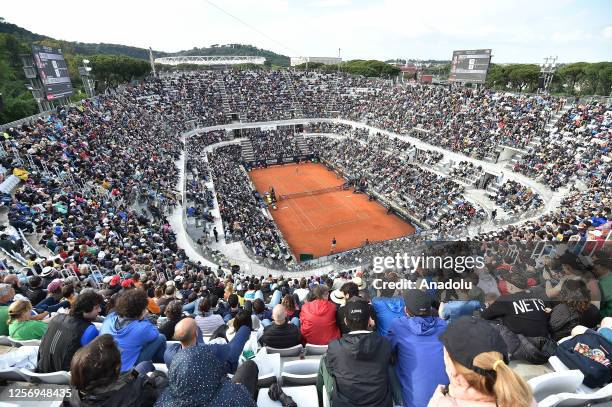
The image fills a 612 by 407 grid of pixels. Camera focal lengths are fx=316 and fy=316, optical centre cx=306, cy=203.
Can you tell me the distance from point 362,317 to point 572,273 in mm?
4254

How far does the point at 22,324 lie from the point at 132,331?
2.02m

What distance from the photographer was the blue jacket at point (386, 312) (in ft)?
15.3

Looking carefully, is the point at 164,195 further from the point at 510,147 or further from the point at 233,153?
the point at 510,147

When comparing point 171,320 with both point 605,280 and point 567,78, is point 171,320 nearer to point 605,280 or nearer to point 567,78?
point 605,280

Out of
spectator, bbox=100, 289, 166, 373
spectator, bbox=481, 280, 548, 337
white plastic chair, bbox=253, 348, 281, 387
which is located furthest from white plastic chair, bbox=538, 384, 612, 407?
spectator, bbox=100, 289, 166, 373

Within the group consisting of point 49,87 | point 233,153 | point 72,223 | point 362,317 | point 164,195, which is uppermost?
point 49,87

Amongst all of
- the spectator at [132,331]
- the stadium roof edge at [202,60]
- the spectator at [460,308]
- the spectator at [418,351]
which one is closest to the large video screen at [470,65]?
the spectator at [460,308]

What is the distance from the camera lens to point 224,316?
22.8ft

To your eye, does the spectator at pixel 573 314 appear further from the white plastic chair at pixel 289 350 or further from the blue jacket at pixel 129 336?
the blue jacket at pixel 129 336

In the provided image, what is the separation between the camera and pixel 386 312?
4.77m

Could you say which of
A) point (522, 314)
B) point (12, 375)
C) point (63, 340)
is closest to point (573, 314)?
point (522, 314)

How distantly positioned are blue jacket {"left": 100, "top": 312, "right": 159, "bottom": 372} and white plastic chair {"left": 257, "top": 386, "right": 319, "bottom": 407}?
1.78m

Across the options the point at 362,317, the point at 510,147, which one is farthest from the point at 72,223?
the point at 510,147

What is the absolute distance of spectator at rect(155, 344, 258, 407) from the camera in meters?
2.34
